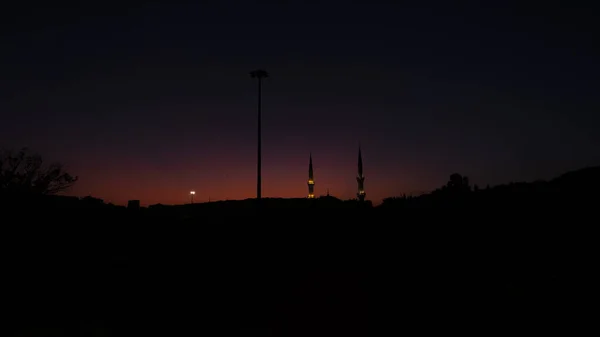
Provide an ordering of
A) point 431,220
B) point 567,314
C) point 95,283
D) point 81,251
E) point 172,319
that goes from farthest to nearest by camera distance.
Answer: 1. point 431,220
2. point 81,251
3. point 95,283
4. point 172,319
5. point 567,314

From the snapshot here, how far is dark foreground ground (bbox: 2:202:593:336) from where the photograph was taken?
29.8 ft

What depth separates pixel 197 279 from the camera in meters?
11.6

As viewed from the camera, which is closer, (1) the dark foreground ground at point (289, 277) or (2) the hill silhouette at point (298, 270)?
(1) the dark foreground ground at point (289, 277)

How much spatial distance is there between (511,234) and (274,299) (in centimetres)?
676

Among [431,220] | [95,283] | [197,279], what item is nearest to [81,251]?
[95,283]

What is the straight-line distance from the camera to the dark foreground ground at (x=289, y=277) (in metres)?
9.09

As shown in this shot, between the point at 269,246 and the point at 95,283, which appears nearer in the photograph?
the point at 95,283

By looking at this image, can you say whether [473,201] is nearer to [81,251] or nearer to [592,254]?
[592,254]

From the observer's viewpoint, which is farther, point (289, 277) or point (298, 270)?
point (298, 270)

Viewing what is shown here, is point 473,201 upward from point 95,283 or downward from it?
upward

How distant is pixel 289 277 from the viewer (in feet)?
40.0

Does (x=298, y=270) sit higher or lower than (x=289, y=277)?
higher

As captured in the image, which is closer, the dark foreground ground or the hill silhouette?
the dark foreground ground

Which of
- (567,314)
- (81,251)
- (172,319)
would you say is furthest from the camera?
(81,251)
